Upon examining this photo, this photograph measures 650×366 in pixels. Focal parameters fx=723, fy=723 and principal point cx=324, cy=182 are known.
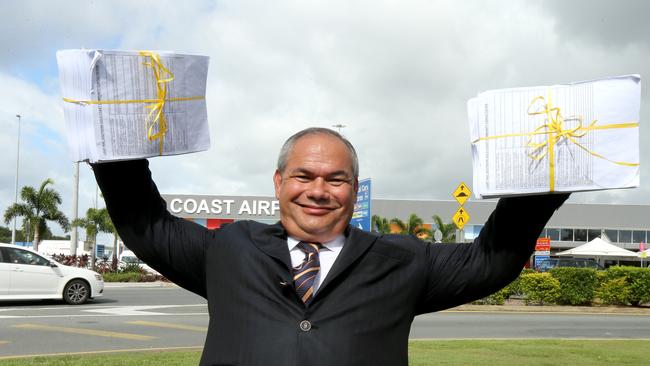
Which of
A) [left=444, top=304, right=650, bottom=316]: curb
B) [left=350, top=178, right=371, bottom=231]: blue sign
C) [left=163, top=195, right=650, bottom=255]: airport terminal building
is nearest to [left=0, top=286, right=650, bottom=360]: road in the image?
[left=444, top=304, right=650, bottom=316]: curb

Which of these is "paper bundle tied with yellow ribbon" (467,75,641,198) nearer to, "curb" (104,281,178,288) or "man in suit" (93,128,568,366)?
"man in suit" (93,128,568,366)

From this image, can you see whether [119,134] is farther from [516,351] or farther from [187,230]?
[516,351]

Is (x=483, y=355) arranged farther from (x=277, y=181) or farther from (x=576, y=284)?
(x=576, y=284)

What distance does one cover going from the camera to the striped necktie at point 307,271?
7.86 feet

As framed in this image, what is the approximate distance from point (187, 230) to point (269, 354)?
61 cm

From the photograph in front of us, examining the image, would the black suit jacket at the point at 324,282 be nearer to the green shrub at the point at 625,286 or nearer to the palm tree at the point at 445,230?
the green shrub at the point at 625,286

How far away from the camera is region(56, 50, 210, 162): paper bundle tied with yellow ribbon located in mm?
2426

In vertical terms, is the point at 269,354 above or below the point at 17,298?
above

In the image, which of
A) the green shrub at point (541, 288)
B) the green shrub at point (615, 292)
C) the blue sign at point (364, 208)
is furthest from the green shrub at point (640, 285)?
the blue sign at point (364, 208)

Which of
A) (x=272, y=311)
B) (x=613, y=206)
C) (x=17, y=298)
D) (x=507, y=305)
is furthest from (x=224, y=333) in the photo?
(x=613, y=206)

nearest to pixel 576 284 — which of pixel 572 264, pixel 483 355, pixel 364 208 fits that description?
pixel 364 208

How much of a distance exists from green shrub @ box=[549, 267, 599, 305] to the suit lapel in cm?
1836

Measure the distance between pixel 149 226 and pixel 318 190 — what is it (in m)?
0.64

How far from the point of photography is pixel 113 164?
8.25 feet
